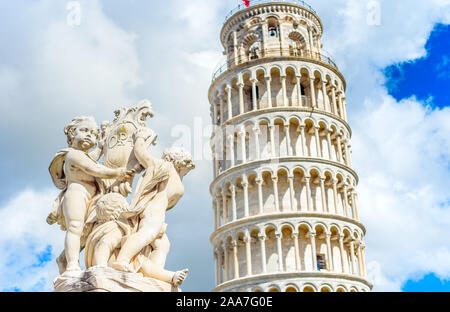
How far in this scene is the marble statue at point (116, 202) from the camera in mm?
5480

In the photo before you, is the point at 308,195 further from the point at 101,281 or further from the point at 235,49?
the point at 101,281

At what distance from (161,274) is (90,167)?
3.87ft

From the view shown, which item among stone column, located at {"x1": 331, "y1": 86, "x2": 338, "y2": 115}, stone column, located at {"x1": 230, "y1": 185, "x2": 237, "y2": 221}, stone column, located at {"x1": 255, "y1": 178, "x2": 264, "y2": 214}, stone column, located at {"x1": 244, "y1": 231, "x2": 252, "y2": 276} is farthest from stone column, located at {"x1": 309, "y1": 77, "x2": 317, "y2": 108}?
stone column, located at {"x1": 244, "y1": 231, "x2": 252, "y2": 276}

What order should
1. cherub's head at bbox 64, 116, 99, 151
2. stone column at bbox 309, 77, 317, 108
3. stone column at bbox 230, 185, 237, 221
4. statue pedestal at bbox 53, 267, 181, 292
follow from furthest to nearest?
stone column at bbox 309, 77, 317, 108
stone column at bbox 230, 185, 237, 221
cherub's head at bbox 64, 116, 99, 151
statue pedestal at bbox 53, 267, 181, 292

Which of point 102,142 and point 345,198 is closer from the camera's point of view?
point 102,142

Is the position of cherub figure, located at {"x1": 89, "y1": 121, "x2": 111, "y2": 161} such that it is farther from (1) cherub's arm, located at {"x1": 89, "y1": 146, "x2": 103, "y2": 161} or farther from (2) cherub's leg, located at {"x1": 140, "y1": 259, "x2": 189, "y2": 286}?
(2) cherub's leg, located at {"x1": 140, "y1": 259, "x2": 189, "y2": 286}

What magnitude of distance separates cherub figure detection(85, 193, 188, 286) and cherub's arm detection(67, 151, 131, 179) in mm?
223

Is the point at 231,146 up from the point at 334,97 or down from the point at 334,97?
down

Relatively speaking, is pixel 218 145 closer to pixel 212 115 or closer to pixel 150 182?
pixel 212 115

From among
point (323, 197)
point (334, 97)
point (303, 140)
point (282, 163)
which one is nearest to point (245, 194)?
point (282, 163)

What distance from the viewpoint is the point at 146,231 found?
569 cm

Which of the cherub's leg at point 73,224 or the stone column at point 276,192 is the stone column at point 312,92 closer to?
the stone column at point 276,192

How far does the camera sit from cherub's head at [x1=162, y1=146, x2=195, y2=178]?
6305 mm

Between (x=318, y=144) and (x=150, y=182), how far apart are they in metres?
36.0
